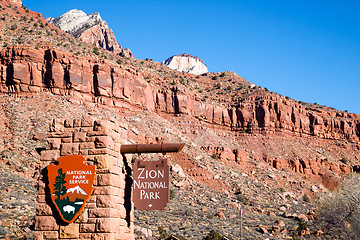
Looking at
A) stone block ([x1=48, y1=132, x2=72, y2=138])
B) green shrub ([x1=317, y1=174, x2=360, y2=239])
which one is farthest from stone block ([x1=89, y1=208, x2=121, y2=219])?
green shrub ([x1=317, y1=174, x2=360, y2=239])

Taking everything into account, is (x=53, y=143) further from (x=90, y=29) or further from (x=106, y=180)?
(x=90, y=29)

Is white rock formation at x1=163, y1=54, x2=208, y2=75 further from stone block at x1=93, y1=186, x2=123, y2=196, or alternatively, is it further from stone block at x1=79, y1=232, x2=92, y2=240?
stone block at x1=79, y1=232, x2=92, y2=240

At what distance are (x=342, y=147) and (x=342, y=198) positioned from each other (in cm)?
5707

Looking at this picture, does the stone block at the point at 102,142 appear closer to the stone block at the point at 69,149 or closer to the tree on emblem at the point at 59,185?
the stone block at the point at 69,149

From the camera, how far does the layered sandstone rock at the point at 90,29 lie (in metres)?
124

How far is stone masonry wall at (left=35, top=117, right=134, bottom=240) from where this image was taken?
29.6 feet

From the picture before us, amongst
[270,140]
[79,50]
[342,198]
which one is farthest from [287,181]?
[79,50]

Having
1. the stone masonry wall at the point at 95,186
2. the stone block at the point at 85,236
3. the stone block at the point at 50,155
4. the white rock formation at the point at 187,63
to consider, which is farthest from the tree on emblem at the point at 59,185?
the white rock formation at the point at 187,63

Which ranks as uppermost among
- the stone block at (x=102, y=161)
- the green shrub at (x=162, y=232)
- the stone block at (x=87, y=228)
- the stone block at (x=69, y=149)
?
the stone block at (x=69, y=149)

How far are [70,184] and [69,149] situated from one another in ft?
2.80

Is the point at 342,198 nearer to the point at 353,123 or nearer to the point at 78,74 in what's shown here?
the point at 78,74

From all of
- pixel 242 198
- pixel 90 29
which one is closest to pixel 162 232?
pixel 242 198

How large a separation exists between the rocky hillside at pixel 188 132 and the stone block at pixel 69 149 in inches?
513

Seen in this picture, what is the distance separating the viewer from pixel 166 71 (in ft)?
265
